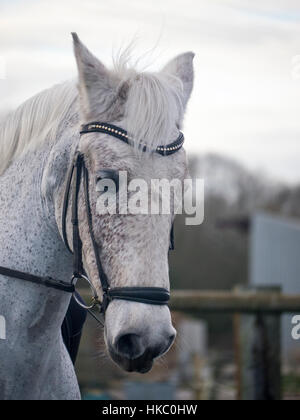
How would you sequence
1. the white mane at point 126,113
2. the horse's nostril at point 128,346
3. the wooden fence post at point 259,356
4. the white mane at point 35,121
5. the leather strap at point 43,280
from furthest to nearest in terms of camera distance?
the wooden fence post at point 259,356, the white mane at point 35,121, the leather strap at point 43,280, the white mane at point 126,113, the horse's nostril at point 128,346

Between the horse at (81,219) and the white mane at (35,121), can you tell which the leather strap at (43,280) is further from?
the white mane at (35,121)

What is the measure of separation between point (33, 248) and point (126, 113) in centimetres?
72

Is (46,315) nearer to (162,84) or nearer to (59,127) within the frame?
(59,127)

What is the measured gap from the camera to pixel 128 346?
7.41ft

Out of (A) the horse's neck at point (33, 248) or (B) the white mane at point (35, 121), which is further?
(B) the white mane at point (35, 121)

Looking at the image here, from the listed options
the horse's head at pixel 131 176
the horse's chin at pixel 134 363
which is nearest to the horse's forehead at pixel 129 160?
the horse's head at pixel 131 176

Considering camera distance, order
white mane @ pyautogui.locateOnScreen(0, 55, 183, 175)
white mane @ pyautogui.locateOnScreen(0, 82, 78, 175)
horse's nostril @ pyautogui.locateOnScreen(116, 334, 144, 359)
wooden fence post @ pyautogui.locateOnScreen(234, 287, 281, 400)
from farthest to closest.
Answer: wooden fence post @ pyautogui.locateOnScreen(234, 287, 281, 400) → white mane @ pyautogui.locateOnScreen(0, 82, 78, 175) → white mane @ pyautogui.locateOnScreen(0, 55, 183, 175) → horse's nostril @ pyautogui.locateOnScreen(116, 334, 144, 359)

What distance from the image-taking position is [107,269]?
2.38 metres

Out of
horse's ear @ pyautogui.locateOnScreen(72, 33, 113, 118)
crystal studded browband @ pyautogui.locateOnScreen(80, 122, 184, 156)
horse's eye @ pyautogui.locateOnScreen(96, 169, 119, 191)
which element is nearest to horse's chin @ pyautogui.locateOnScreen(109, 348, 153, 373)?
horse's eye @ pyautogui.locateOnScreen(96, 169, 119, 191)

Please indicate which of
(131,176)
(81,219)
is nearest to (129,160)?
(131,176)

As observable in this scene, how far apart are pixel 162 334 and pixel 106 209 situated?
1.75 feet

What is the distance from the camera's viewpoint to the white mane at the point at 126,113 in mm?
2434

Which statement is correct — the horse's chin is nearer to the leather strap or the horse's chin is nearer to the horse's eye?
the leather strap

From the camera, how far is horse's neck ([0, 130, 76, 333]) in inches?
103
